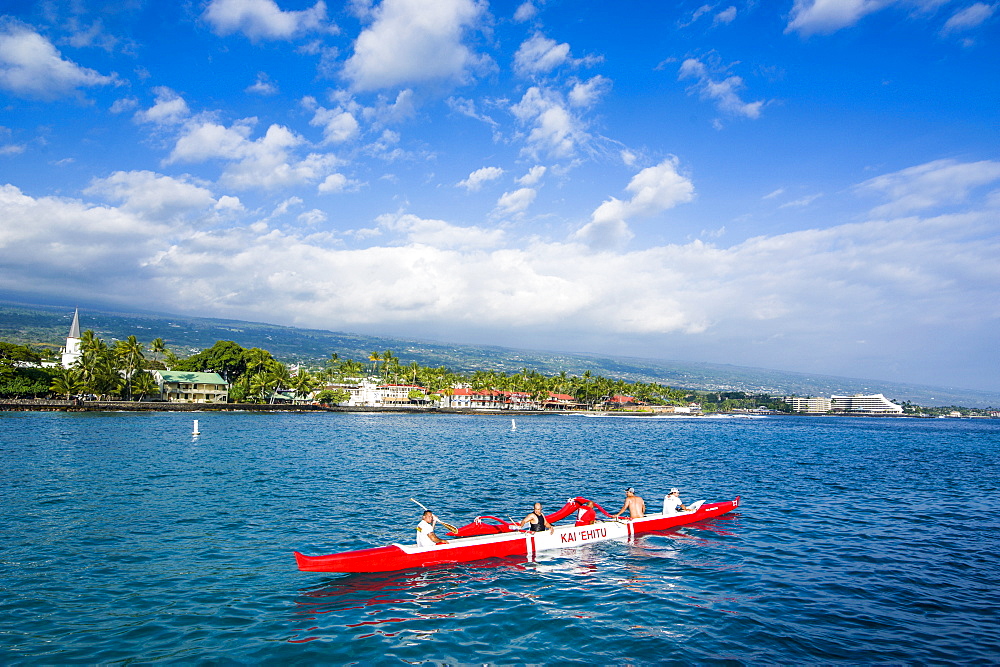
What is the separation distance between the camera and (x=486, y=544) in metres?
17.4

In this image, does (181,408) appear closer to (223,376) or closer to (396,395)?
(223,376)

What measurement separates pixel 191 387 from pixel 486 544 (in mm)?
132058

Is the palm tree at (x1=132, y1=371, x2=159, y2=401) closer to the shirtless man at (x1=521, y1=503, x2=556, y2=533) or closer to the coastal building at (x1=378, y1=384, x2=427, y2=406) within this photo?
the coastal building at (x1=378, y1=384, x2=427, y2=406)

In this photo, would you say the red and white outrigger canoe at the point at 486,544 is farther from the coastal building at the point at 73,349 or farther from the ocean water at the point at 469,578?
the coastal building at the point at 73,349

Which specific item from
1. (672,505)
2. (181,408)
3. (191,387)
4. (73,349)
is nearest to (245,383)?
(191,387)

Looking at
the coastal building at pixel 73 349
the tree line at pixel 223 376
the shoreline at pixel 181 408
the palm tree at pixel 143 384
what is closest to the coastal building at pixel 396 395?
the tree line at pixel 223 376

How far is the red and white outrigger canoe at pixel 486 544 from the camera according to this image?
15305mm

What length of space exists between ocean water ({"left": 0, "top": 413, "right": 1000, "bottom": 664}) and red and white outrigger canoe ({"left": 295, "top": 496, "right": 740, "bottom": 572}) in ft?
1.27

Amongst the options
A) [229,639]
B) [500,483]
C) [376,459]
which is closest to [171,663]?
[229,639]

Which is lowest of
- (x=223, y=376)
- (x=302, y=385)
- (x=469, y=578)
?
(x=469, y=578)

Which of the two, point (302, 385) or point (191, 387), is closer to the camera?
point (191, 387)

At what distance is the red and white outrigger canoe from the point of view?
603 inches

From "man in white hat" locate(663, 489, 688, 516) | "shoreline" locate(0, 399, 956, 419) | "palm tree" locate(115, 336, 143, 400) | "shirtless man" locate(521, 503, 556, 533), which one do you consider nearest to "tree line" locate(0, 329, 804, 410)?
"palm tree" locate(115, 336, 143, 400)

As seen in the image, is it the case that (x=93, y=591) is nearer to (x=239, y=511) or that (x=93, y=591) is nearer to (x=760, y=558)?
(x=239, y=511)
